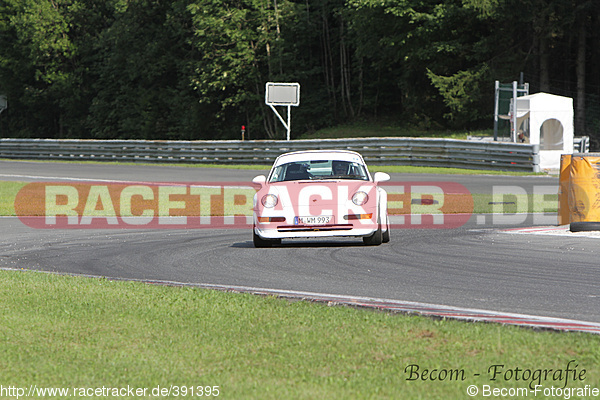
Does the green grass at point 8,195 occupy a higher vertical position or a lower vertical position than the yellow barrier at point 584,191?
lower

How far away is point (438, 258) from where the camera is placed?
10281 mm

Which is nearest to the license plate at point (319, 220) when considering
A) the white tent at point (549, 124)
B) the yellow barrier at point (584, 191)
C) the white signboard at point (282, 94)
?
the yellow barrier at point (584, 191)

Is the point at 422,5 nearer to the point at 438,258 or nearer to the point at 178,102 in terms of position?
the point at 178,102

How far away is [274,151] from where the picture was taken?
1401 inches

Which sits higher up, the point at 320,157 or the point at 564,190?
the point at 320,157

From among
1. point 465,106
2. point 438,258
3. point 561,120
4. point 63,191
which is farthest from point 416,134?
point 438,258

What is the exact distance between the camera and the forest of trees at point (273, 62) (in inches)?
1837

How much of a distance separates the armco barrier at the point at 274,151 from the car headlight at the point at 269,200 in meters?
19.4

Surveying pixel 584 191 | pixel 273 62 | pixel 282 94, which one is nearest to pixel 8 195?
pixel 584 191

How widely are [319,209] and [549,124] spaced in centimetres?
2294

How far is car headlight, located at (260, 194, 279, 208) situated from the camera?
11.6 meters

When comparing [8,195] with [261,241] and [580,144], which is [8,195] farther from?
[580,144]

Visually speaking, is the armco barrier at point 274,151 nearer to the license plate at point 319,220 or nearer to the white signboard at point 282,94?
the white signboard at point 282,94

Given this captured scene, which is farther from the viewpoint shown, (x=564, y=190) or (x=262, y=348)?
(x=564, y=190)
